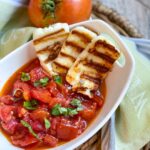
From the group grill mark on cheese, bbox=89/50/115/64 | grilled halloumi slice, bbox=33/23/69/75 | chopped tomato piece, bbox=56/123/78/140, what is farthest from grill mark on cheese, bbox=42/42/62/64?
chopped tomato piece, bbox=56/123/78/140

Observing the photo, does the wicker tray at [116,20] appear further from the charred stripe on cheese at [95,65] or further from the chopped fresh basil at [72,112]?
the chopped fresh basil at [72,112]

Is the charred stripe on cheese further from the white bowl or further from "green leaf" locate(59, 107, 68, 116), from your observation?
"green leaf" locate(59, 107, 68, 116)

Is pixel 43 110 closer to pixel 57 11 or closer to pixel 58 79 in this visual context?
pixel 58 79

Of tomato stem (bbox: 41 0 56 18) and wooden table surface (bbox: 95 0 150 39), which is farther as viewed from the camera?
wooden table surface (bbox: 95 0 150 39)

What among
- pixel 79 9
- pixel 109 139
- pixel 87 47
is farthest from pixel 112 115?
pixel 79 9

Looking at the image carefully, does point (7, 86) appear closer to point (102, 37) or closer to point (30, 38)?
point (30, 38)
